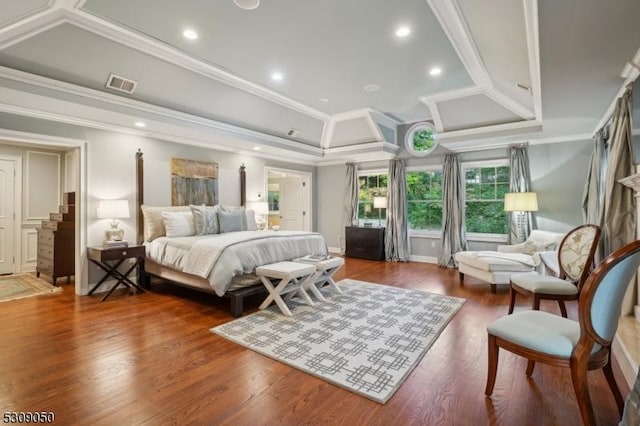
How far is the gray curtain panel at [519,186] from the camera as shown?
5480mm

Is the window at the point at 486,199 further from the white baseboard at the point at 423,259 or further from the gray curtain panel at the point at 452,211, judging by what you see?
the white baseboard at the point at 423,259

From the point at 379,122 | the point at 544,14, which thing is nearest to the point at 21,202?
the point at 379,122

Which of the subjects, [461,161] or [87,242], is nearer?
[87,242]

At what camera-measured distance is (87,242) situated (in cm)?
430

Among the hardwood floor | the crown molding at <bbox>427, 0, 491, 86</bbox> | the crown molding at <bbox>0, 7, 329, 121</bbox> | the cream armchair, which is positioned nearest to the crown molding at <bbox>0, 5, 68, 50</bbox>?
the crown molding at <bbox>0, 7, 329, 121</bbox>

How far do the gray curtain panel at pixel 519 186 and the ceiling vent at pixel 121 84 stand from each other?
592 centimetres

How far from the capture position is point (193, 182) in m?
5.47

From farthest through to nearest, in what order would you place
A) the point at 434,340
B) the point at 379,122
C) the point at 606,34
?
the point at 379,122 < the point at 434,340 < the point at 606,34

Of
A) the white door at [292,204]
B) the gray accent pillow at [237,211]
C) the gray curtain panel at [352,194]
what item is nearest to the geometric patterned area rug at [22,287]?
the gray accent pillow at [237,211]

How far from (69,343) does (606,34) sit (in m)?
4.64

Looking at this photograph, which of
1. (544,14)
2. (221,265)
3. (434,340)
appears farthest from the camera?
(221,265)

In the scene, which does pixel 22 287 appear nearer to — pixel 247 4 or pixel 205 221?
pixel 205 221

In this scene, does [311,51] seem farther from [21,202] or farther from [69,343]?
[21,202]

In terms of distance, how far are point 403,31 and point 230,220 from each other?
11.5 feet
